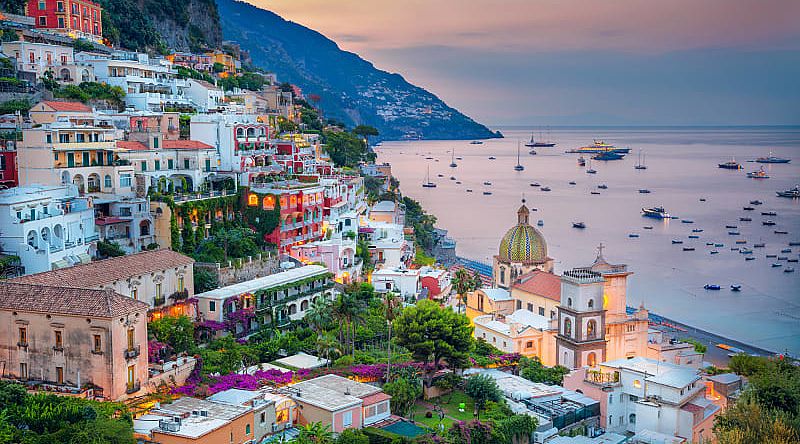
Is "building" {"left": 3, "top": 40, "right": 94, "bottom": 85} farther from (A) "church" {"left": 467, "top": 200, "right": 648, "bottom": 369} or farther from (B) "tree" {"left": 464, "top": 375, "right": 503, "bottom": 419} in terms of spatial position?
(B) "tree" {"left": 464, "top": 375, "right": 503, "bottom": 419}

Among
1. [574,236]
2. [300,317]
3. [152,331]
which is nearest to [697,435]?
[300,317]

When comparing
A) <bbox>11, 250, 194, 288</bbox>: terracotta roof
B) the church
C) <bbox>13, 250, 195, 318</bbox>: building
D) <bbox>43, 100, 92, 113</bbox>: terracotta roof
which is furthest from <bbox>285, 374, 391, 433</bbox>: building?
<bbox>43, 100, 92, 113</bbox>: terracotta roof

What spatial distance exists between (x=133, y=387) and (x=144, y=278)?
5966 millimetres

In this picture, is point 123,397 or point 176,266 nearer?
point 123,397

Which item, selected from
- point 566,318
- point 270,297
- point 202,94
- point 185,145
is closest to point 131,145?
point 185,145

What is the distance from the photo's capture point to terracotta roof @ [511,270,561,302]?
41500 mm

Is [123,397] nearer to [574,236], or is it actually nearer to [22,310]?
[22,310]

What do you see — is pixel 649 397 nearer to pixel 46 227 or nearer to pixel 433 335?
pixel 433 335

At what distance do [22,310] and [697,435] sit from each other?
80.2 feet

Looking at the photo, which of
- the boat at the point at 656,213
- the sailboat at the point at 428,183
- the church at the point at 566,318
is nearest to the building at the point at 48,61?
the church at the point at 566,318

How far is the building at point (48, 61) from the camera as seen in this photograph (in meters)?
48.3

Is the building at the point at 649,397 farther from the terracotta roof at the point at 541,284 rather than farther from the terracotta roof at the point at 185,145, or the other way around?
the terracotta roof at the point at 185,145

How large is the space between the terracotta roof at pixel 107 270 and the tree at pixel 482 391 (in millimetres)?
12710

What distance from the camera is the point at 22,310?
25.6 meters
